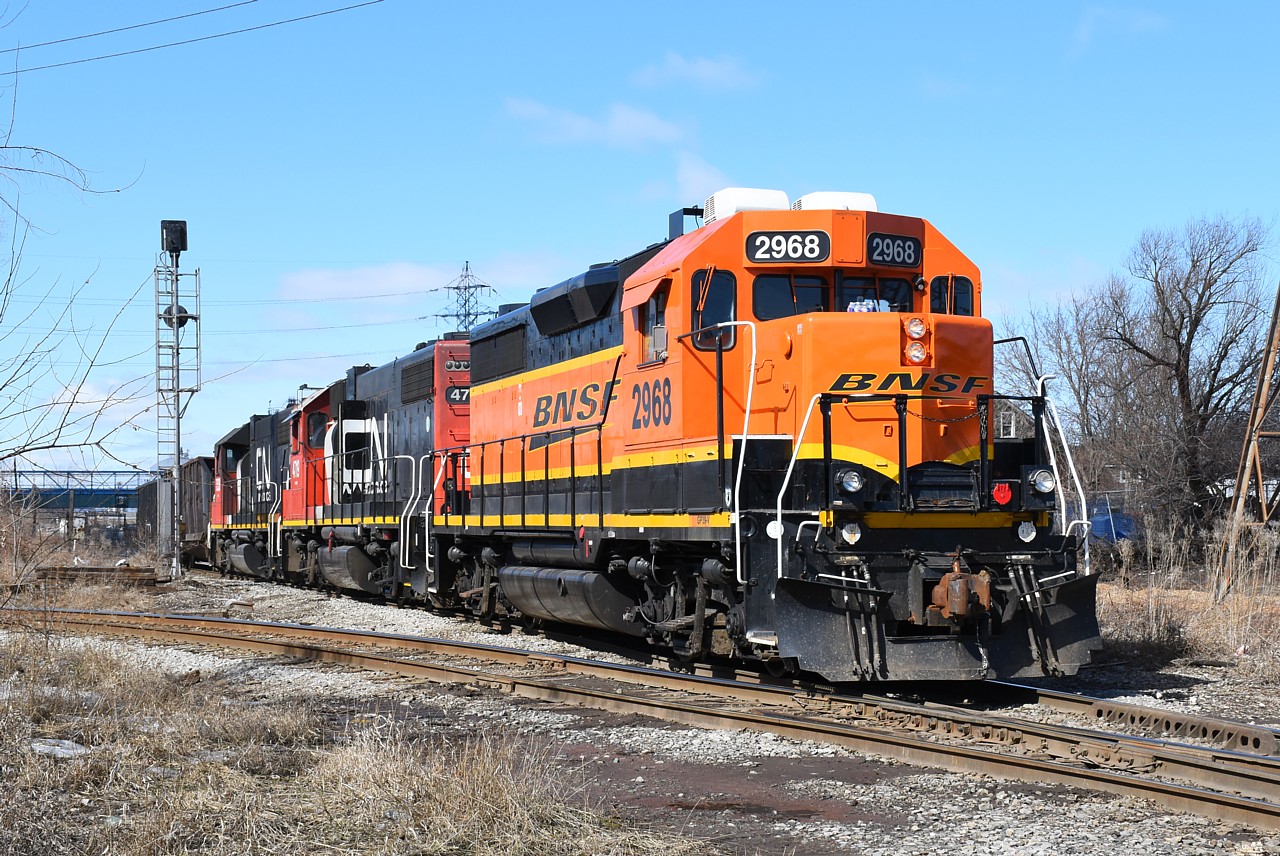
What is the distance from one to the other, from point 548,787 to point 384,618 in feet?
39.5

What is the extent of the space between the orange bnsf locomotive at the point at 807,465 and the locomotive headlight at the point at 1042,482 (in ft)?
0.05

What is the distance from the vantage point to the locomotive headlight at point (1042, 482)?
9.72 m

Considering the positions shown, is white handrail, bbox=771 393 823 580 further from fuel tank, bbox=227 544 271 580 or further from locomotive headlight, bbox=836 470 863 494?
fuel tank, bbox=227 544 271 580

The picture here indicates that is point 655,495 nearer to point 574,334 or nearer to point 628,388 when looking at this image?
point 628,388

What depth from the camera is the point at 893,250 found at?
32.9 feet

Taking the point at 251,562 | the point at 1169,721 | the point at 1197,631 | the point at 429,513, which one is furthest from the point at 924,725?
the point at 251,562

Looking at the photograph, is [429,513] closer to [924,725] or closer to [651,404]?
[651,404]

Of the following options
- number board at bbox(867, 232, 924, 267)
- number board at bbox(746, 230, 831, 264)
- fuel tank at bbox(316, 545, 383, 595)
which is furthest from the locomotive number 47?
fuel tank at bbox(316, 545, 383, 595)

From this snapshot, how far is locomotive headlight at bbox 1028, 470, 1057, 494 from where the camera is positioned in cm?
972

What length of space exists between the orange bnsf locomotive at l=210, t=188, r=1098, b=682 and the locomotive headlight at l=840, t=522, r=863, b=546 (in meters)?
0.02

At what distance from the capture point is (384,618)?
1747cm

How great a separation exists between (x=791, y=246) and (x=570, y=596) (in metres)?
4.16

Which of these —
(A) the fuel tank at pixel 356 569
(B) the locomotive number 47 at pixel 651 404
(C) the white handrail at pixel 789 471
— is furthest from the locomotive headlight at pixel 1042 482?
(A) the fuel tank at pixel 356 569

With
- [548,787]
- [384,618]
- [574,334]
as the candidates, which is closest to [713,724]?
[548,787]
